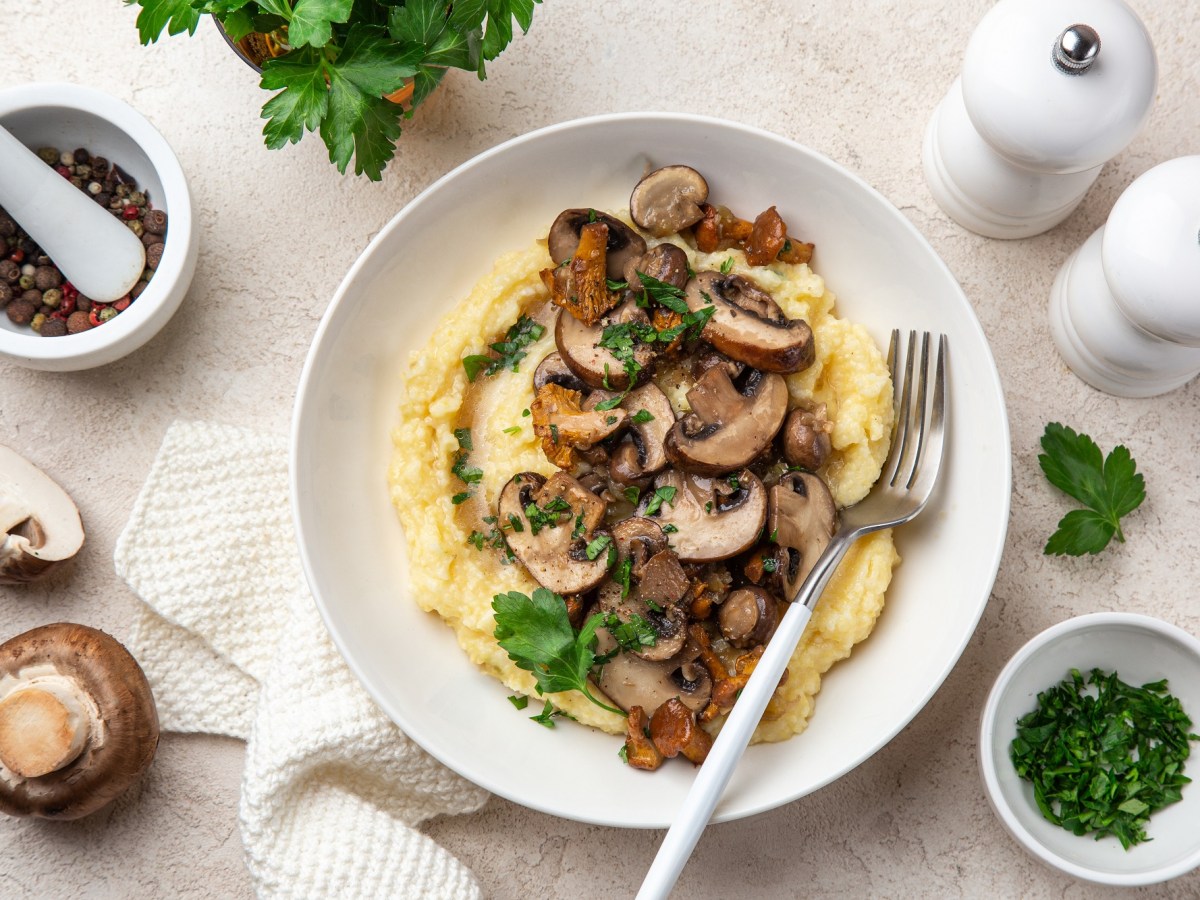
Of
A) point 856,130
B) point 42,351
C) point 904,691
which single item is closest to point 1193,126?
point 856,130

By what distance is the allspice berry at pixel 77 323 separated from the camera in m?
4.15

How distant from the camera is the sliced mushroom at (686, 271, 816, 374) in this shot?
3707 millimetres

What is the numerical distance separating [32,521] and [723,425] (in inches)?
119

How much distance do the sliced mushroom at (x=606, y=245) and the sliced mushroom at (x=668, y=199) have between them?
4.0 inches

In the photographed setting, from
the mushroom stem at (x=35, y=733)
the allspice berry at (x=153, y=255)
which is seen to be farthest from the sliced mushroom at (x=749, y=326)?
the mushroom stem at (x=35, y=733)

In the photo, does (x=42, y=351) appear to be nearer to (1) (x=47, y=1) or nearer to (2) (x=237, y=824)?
(1) (x=47, y=1)

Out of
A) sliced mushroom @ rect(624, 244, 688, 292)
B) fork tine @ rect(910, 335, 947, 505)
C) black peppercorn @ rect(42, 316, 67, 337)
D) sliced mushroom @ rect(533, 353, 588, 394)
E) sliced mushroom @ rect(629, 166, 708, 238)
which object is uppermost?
sliced mushroom @ rect(629, 166, 708, 238)

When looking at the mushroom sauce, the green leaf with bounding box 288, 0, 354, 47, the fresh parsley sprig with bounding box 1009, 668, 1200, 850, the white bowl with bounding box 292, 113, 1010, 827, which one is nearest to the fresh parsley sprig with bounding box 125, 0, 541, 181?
the green leaf with bounding box 288, 0, 354, 47

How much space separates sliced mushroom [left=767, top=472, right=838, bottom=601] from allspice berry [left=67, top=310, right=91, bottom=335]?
3016 millimetres

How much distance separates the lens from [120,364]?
4434mm

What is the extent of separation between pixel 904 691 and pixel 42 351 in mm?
3808

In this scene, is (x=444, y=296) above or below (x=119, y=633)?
above

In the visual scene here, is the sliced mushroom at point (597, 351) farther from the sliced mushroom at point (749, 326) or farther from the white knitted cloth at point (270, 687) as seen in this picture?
the white knitted cloth at point (270, 687)

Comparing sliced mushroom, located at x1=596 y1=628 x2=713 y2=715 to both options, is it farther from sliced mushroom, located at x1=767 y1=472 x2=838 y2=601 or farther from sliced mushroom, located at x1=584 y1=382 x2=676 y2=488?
sliced mushroom, located at x1=584 y1=382 x2=676 y2=488
